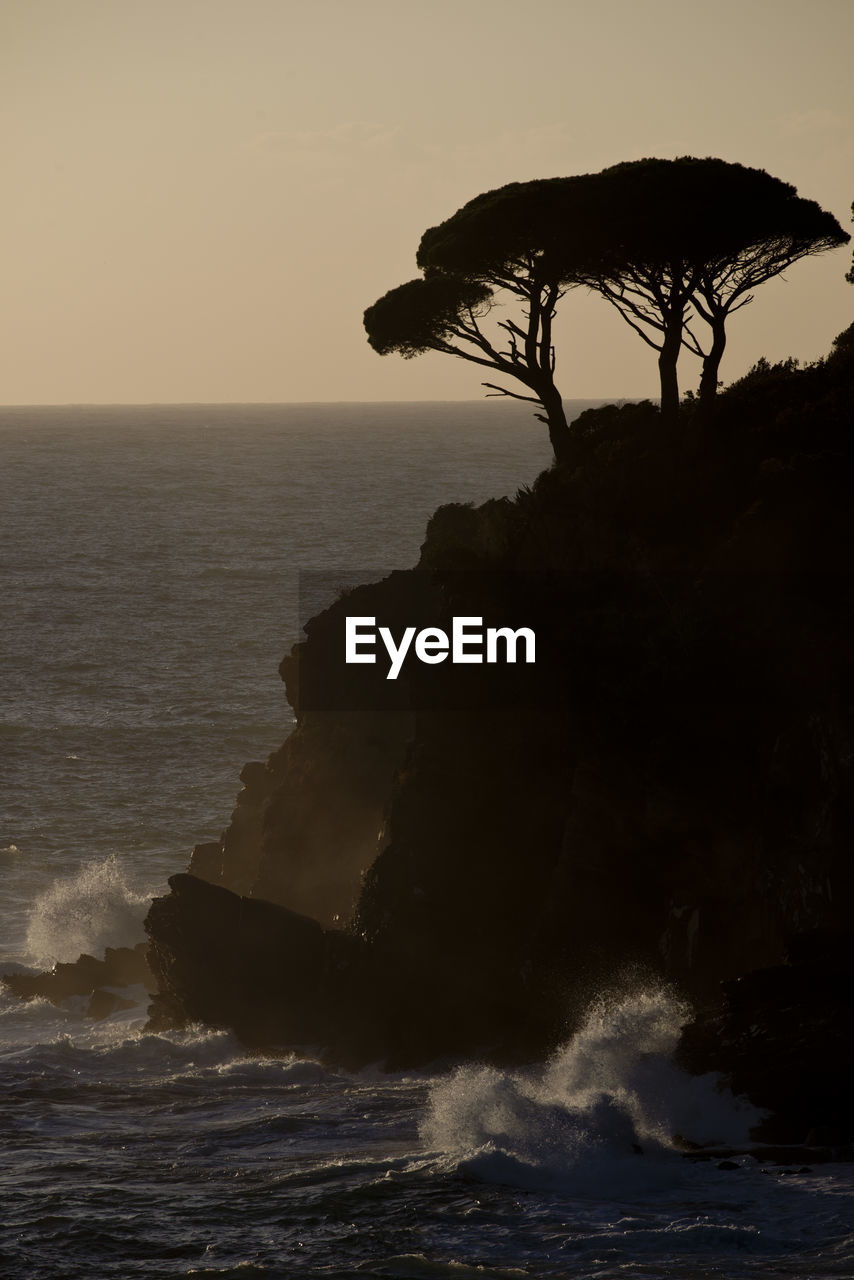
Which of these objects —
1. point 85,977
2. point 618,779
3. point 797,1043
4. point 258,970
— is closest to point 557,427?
point 618,779

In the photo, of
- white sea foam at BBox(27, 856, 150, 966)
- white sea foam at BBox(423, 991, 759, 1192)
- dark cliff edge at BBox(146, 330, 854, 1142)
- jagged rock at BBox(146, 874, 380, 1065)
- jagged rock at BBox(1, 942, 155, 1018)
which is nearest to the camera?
white sea foam at BBox(423, 991, 759, 1192)

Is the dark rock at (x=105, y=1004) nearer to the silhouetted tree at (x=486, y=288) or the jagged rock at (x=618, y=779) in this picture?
the jagged rock at (x=618, y=779)

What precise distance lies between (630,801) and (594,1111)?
7.55 meters

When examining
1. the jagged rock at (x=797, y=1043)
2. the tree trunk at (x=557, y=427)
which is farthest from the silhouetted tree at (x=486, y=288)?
the jagged rock at (x=797, y=1043)

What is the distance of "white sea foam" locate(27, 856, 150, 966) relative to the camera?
1987 inches

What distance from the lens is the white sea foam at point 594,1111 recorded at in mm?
30172

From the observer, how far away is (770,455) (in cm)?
3691

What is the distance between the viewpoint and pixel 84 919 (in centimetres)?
5172


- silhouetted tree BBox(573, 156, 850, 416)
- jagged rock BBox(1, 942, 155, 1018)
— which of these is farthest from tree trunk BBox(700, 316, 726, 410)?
jagged rock BBox(1, 942, 155, 1018)

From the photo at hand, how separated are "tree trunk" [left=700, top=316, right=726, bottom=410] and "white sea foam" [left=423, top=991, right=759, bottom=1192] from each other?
1637cm

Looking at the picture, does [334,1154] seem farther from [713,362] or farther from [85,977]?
[713,362]

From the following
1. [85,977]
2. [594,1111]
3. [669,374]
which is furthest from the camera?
[85,977]

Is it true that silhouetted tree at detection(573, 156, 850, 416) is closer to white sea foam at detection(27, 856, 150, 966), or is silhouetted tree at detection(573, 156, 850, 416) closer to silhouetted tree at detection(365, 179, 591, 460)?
silhouetted tree at detection(365, 179, 591, 460)

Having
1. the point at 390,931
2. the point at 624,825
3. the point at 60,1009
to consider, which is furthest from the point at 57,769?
the point at 624,825
